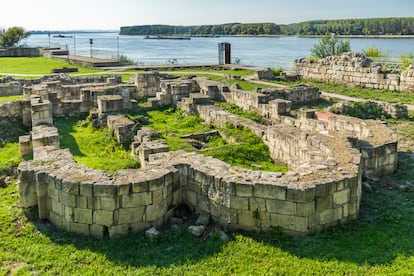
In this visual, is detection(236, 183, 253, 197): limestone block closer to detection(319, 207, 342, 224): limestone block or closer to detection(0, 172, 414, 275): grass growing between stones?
detection(0, 172, 414, 275): grass growing between stones

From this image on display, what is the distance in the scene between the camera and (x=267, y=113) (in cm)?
1686

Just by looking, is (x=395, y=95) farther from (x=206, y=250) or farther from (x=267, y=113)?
(x=206, y=250)

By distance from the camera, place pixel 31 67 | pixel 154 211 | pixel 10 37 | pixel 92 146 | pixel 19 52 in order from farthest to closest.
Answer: pixel 10 37
pixel 19 52
pixel 31 67
pixel 92 146
pixel 154 211

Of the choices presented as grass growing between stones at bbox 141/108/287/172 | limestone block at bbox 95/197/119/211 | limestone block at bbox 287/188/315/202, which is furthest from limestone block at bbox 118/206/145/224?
grass growing between stones at bbox 141/108/287/172

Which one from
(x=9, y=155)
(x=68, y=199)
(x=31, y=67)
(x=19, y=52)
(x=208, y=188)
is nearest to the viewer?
(x=68, y=199)

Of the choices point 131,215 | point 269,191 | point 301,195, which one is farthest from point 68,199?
point 301,195

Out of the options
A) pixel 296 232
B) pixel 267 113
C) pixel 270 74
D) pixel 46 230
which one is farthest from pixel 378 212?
pixel 270 74

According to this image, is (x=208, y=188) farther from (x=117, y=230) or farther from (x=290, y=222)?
(x=117, y=230)

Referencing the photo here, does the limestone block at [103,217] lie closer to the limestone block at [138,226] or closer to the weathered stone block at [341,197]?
the limestone block at [138,226]

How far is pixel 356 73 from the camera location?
26141 mm

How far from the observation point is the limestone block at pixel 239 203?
7.81 metres

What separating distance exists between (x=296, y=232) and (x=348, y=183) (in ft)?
4.35

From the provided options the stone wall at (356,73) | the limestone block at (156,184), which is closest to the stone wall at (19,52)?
the stone wall at (356,73)

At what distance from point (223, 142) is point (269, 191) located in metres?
5.98
